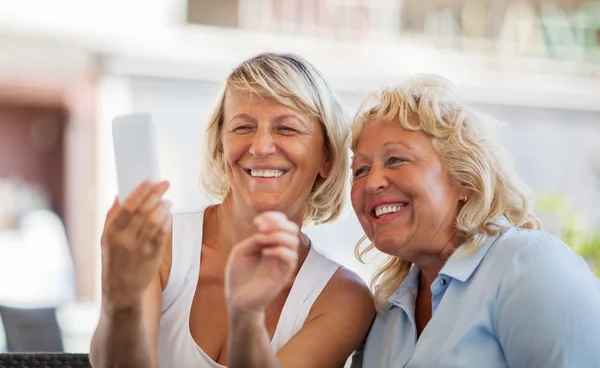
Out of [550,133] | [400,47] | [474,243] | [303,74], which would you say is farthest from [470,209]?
[550,133]

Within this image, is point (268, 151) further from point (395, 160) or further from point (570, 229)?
point (570, 229)

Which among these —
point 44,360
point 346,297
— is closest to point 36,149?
point 44,360

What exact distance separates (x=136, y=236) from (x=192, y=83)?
27.4 feet

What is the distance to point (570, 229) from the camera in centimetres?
706

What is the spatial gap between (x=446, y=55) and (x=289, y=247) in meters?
10.2

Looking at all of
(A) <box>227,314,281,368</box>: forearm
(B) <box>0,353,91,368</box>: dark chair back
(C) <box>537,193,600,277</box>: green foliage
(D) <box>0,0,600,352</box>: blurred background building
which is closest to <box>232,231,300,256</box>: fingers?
(A) <box>227,314,281,368</box>: forearm

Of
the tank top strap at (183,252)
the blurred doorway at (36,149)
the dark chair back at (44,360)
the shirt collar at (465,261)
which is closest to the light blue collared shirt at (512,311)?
the shirt collar at (465,261)

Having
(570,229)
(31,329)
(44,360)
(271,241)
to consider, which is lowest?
(570,229)

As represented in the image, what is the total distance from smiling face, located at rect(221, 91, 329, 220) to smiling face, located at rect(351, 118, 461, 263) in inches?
8.0

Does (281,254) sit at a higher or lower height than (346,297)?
higher

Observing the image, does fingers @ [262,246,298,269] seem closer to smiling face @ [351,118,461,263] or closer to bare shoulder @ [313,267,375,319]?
smiling face @ [351,118,461,263]

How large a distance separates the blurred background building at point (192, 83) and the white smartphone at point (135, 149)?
4639 millimetres

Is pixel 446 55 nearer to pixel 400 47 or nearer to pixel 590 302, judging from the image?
pixel 400 47

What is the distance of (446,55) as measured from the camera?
1141 centimetres
